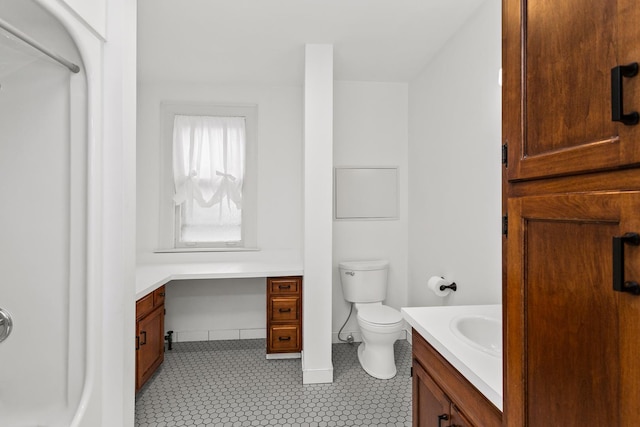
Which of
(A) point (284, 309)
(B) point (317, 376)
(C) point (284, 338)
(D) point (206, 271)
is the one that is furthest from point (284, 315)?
(D) point (206, 271)

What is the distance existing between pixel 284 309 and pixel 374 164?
5.12 feet

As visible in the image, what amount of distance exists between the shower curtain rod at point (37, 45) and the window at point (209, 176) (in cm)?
203

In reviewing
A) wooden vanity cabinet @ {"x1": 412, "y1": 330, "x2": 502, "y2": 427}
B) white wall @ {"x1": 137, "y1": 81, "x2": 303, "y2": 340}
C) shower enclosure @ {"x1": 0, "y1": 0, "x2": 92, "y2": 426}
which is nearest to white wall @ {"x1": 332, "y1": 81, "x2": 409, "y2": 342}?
white wall @ {"x1": 137, "y1": 81, "x2": 303, "y2": 340}

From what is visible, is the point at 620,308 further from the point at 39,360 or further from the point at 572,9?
the point at 39,360

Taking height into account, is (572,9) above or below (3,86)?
below

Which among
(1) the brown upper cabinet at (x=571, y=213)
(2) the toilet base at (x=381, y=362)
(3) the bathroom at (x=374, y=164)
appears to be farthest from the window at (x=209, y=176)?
(1) the brown upper cabinet at (x=571, y=213)

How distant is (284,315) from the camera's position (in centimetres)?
285

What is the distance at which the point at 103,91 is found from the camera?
4.22 feet

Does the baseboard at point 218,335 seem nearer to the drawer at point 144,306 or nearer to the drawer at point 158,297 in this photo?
the drawer at point 158,297

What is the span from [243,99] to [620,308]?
3.28m

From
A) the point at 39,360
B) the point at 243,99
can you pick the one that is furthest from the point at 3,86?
the point at 243,99

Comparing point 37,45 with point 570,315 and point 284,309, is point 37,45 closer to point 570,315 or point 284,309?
point 570,315

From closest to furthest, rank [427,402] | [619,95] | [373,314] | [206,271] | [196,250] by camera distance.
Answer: [619,95] < [427,402] < [373,314] < [206,271] < [196,250]

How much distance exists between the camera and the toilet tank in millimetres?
3000
